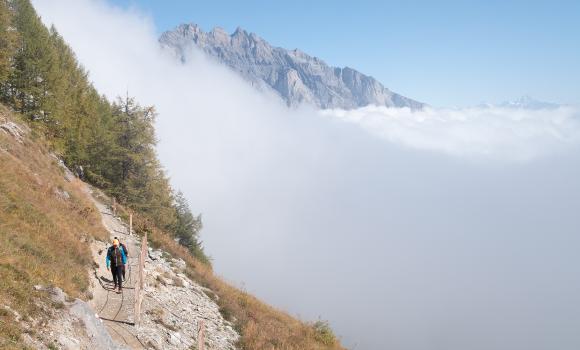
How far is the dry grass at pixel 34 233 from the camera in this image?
11453 mm

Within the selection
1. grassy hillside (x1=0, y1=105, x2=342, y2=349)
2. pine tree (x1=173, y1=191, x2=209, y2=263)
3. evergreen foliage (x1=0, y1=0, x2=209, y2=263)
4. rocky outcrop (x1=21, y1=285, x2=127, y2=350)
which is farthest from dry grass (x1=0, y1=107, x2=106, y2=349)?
pine tree (x1=173, y1=191, x2=209, y2=263)

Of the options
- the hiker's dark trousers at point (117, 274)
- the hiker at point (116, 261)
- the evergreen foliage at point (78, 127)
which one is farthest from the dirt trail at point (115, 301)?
the evergreen foliage at point (78, 127)

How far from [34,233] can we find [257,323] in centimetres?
1212

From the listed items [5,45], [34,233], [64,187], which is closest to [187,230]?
[5,45]

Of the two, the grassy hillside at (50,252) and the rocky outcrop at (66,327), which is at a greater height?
the grassy hillside at (50,252)

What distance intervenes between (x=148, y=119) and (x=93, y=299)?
25125 millimetres

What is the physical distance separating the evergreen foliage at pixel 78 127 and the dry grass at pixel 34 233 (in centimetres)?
855

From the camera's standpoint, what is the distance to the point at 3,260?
40.5 ft

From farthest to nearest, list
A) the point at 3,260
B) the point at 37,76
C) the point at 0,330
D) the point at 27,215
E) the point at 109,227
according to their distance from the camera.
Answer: the point at 37,76
the point at 109,227
the point at 27,215
the point at 3,260
the point at 0,330

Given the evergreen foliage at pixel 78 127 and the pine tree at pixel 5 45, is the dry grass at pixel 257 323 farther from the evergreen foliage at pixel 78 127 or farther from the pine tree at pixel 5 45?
the pine tree at pixel 5 45

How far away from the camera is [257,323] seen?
22.8 m

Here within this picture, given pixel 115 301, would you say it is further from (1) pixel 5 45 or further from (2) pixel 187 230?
(2) pixel 187 230

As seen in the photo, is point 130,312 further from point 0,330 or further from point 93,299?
point 0,330

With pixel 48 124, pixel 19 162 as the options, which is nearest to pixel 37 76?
pixel 48 124
